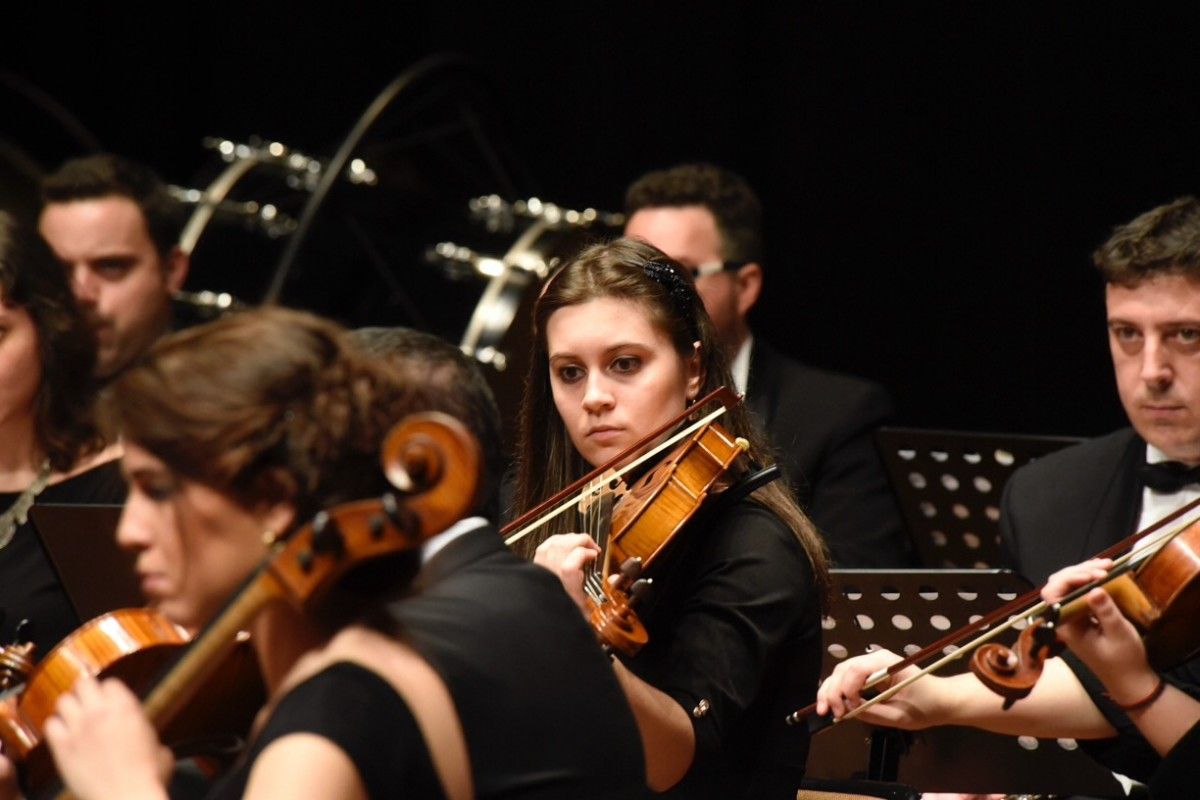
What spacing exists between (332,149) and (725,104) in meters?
1.12

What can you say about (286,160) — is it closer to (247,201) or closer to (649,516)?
(247,201)

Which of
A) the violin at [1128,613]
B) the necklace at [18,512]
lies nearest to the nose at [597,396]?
the violin at [1128,613]

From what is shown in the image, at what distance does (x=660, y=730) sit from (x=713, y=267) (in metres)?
1.95

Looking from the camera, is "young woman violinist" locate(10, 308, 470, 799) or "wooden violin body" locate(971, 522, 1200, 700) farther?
"wooden violin body" locate(971, 522, 1200, 700)

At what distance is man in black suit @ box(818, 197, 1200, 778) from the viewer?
2.48 m

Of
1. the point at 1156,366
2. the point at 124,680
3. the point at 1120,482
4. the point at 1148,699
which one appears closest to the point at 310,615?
the point at 124,680

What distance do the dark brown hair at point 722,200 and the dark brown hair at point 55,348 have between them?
1495 mm

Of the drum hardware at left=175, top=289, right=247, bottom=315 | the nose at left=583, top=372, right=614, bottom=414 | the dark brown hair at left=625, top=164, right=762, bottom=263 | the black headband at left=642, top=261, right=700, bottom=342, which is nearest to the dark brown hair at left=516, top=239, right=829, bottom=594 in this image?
the black headband at left=642, top=261, right=700, bottom=342

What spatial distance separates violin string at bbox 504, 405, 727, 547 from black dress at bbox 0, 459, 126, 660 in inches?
29.8

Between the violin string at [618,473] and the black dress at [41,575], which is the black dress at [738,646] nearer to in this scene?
the violin string at [618,473]

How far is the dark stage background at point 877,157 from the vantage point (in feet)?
13.0

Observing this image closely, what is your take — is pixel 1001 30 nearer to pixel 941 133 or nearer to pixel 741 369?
pixel 941 133

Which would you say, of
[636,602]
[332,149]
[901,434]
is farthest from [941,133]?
[636,602]

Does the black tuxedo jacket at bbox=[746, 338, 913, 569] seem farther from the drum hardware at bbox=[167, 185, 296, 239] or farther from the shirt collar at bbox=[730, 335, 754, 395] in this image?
the drum hardware at bbox=[167, 185, 296, 239]
